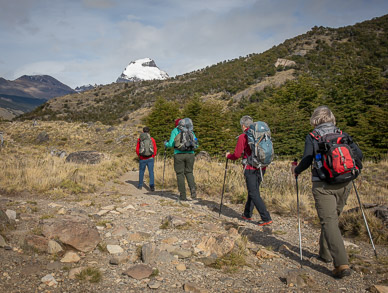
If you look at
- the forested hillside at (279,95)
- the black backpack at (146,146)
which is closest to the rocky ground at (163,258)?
the black backpack at (146,146)

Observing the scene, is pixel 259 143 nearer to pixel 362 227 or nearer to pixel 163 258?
pixel 362 227

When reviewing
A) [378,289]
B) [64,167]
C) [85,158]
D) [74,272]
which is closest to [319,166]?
[378,289]

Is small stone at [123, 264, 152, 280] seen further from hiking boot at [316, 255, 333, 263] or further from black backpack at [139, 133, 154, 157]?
black backpack at [139, 133, 154, 157]

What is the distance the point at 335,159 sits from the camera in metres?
2.99

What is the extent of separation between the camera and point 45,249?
326 cm

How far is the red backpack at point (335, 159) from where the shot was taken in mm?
2979

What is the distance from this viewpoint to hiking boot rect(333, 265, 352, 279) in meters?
2.98

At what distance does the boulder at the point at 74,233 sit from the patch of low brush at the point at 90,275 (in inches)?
24.9

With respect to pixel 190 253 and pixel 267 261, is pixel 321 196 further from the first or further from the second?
pixel 190 253

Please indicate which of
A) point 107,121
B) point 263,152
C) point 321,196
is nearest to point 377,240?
point 321,196

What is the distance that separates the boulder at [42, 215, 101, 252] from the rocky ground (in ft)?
0.04

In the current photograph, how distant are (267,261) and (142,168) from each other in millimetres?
5973

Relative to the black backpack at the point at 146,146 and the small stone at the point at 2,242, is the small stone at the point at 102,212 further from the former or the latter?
the black backpack at the point at 146,146

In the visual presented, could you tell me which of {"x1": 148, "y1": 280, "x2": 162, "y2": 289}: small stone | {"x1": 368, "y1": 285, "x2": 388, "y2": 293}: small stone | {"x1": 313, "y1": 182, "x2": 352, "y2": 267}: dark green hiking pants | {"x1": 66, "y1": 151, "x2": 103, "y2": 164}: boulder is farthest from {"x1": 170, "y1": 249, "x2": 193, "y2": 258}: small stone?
{"x1": 66, "y1": 151, "x2": 103, "y2": 164}: boulder
